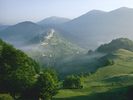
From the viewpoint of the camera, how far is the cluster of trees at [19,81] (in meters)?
109

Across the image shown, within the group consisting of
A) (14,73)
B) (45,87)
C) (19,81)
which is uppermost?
(14,73)

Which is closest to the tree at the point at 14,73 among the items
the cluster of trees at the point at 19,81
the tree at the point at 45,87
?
the cluster of trees at the point at 19,81

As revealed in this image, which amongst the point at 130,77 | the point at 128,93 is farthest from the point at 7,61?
the point at 130,77

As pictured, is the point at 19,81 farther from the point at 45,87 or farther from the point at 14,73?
the point at 45,87

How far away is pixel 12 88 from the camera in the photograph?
359 feet

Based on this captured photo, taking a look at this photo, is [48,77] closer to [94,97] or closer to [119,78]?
[94,97]

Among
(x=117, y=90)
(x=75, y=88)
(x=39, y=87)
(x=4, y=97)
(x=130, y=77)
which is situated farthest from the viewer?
(x=130, y=77)

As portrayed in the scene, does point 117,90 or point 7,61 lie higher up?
point 7,61

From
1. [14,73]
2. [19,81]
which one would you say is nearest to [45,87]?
[19,81]

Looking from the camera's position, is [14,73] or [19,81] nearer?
[19,81]

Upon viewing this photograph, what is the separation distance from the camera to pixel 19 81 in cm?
10944

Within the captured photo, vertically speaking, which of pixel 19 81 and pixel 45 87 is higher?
pixel 19 81

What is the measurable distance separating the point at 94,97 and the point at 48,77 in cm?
1599

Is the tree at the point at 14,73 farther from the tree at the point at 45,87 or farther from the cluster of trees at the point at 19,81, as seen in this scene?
the tree at the point at 45,87
